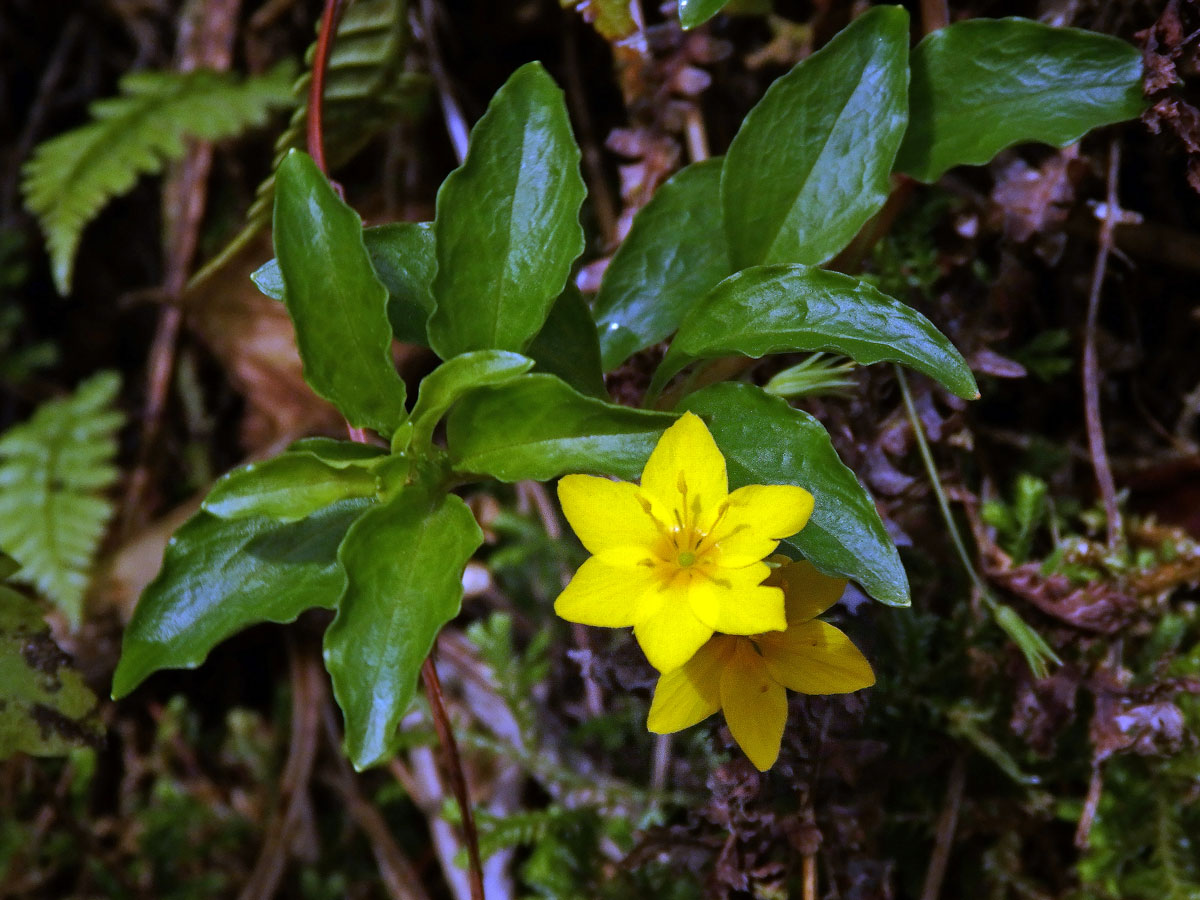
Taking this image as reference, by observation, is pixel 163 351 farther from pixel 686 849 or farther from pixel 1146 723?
pixel 1146 723

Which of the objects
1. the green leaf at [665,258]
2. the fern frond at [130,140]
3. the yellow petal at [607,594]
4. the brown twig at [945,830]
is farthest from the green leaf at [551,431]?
the fern frond at [130,140]

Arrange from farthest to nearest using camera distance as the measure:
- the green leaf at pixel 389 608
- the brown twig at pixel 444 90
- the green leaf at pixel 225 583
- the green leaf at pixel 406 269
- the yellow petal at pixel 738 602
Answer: the brown twig at pixel 444 90
the green leaf at pixel 406 269
the green leaf at pixel 225 583
the green leaf at pixel 389 608
the yellow petal at pixel 738 602

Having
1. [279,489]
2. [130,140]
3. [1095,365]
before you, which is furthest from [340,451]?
[130,140]

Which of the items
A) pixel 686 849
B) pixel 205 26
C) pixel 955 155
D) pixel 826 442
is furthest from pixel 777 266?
pixel 205 26

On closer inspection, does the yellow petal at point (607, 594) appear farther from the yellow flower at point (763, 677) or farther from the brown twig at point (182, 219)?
the brown twig at point (182, 219)

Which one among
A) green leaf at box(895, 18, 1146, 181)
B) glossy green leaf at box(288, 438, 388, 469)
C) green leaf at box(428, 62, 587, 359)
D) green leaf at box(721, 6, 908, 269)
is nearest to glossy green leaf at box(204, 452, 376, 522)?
glossy green leaf at box(288, 438, 388, 469)
